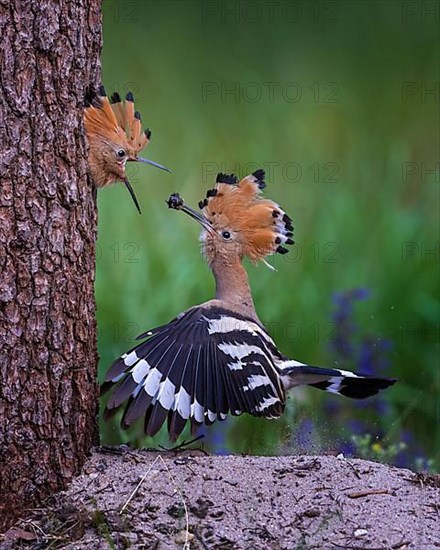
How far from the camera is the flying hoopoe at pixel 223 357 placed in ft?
9.94

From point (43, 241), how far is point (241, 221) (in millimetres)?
930

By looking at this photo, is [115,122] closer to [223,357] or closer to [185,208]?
[185,208]

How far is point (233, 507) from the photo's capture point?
2.82 metres

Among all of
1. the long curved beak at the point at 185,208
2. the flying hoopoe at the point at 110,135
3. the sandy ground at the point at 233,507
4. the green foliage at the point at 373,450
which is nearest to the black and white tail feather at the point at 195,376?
the sandy ground at the point at 233,507

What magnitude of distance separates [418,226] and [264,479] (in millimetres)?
3302

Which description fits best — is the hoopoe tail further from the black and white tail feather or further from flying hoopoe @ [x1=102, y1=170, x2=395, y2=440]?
the black and white tail feather

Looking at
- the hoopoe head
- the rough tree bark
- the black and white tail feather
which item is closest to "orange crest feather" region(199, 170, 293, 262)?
the hoopoe head

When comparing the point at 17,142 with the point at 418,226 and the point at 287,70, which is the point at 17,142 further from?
the point at 287,70

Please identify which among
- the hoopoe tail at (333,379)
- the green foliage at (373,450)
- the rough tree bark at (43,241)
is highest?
the rough tree bark at (43,241)

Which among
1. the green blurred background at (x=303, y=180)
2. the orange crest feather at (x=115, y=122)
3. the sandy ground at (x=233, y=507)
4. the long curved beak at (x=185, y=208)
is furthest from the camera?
the green blurred background at (x=303, y=180)

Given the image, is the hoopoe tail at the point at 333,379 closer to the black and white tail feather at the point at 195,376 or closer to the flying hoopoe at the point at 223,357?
the flying hoopoe at the point at 223,357

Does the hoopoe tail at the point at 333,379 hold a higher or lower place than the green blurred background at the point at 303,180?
lower

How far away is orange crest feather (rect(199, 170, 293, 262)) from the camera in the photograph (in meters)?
3.58

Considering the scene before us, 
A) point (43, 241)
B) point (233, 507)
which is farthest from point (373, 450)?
point (43, 241)
